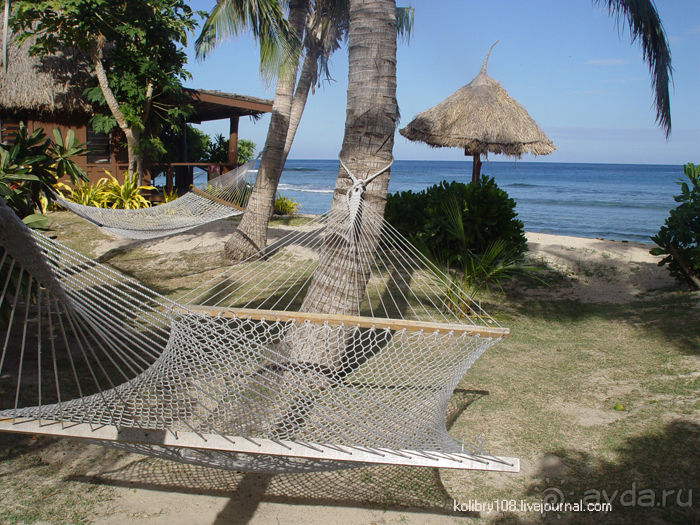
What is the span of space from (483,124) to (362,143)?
3719 mm

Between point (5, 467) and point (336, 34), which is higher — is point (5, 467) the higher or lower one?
the lower one

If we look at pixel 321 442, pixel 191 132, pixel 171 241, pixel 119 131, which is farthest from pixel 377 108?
pixel 191 132

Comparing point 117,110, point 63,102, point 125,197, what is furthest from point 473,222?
point 63,102

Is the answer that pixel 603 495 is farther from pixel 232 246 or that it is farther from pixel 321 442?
pixel 232 246

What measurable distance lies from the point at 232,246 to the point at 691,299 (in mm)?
4270

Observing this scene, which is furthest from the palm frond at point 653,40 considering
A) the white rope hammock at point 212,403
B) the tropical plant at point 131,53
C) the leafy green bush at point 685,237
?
the tropical plant at point 131,53

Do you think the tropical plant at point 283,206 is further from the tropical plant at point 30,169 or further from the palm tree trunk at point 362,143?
the palm tree trunk at point 362,143

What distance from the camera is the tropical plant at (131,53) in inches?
253

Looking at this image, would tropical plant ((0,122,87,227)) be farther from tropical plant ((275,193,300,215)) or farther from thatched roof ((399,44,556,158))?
tropical plant ((275,193,300,215))

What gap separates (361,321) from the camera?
2.08 meters

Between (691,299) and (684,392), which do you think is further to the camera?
(691,299)

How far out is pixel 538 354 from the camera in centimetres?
334

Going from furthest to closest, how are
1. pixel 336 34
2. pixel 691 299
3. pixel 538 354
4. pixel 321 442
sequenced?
pixel 336 34 < pixel 691 299 < pixel 538 354 < pixel 321 442

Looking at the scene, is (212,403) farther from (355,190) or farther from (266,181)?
(266,181)
